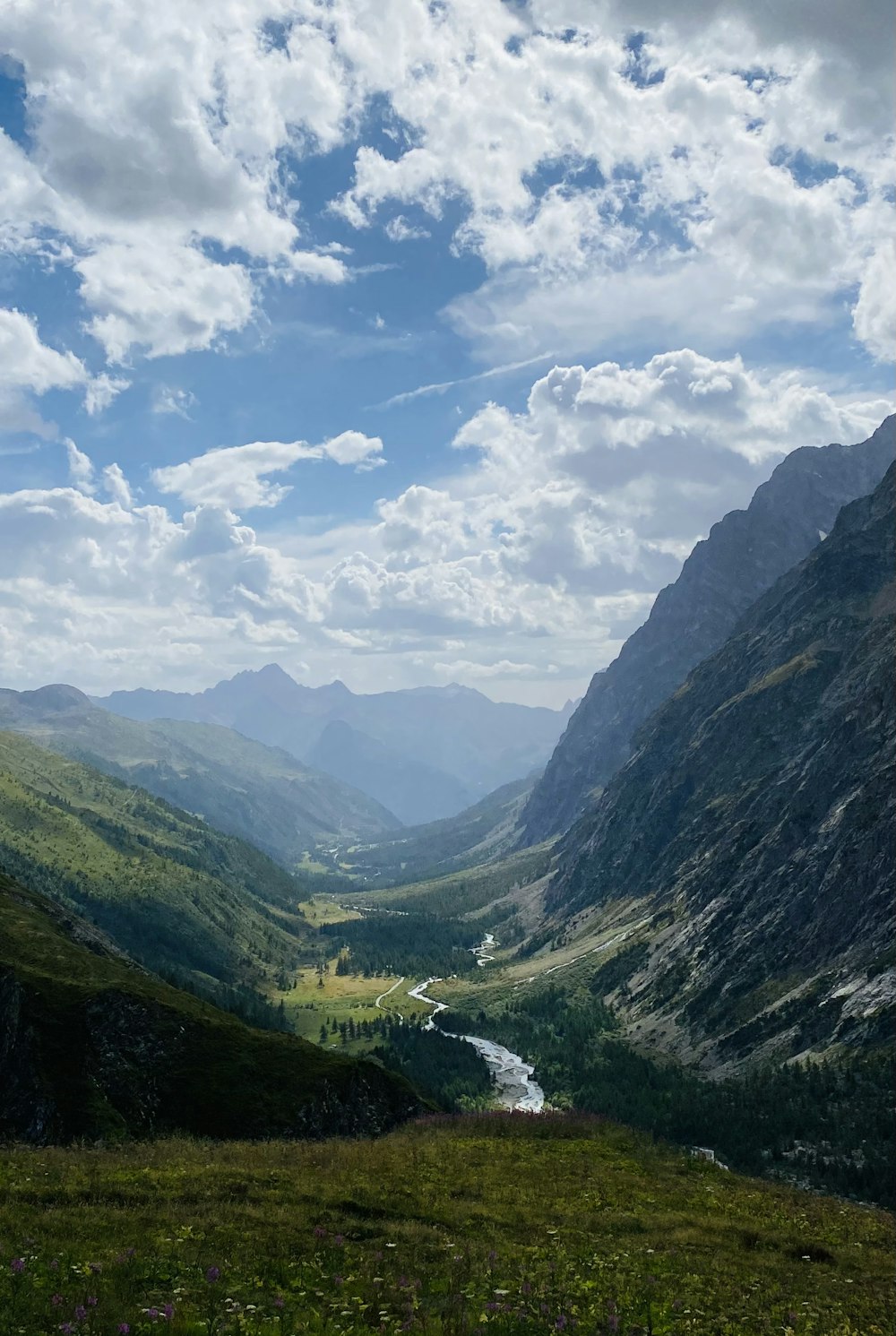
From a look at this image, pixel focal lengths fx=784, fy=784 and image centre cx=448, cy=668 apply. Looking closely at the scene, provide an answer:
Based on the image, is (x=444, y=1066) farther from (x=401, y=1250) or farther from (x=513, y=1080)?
(x=401, y=1250)

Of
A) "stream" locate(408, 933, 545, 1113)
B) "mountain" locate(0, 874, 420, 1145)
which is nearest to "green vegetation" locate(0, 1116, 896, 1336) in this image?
"mountain" locate(0, 874, 420, 1145)

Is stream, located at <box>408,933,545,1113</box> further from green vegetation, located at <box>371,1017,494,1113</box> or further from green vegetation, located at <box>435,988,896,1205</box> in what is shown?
green vegetation, located at <box>435,988,896,1205</box>

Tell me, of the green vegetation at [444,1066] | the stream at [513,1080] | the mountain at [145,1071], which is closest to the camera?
the mountain at [145,1071]

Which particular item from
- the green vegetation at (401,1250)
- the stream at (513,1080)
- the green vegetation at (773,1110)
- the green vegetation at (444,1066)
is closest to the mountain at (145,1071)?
the green vegetation at (401,1250)

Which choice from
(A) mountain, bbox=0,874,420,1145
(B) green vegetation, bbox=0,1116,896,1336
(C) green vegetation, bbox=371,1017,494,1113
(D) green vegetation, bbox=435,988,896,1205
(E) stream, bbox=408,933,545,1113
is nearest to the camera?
(B) green vegetation, bbox=0,1116,896,1336

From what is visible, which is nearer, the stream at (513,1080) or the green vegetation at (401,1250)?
the green vegetation at (401,1250)

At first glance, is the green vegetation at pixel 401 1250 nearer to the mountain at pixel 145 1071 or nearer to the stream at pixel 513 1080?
the mountain at pixel 145 1071

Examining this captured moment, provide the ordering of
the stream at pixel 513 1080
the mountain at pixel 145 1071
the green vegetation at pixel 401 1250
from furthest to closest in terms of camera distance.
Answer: the stream at pixel 513 1080
the mountain at pixel 145 1071
the green vegetation at pixel 401 1250
